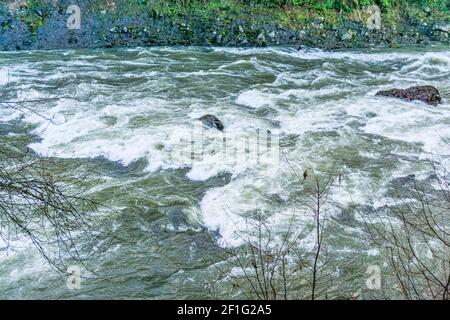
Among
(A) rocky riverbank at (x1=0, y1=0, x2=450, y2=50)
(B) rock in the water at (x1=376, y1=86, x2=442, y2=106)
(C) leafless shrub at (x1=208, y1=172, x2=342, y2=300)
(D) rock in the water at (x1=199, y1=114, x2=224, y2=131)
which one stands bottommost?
(C) leafless shrub at (x1=208, y1=172, x2=342, y2=300)

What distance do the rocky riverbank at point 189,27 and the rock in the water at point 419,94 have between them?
16.9ft

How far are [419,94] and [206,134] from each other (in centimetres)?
516

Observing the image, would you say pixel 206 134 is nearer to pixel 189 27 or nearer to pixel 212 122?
pixel 212 122

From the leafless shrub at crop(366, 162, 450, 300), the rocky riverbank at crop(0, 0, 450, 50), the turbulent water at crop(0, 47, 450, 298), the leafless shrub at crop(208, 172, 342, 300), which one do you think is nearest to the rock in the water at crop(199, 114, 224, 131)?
the turbulent water at crop(0, 47, 450, 298)

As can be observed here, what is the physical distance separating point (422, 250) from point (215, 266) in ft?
8.12

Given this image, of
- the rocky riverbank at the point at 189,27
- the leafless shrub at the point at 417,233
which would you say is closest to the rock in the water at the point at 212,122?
the leafless shrub at the point at 417,233

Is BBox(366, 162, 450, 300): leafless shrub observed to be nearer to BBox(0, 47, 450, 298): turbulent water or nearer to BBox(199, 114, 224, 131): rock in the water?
BBox(0, 47, 450, 298): turbulent water

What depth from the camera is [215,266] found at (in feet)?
17.8

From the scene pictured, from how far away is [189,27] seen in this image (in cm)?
1614

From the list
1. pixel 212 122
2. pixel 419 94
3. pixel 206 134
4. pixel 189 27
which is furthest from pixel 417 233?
pixel 189 27

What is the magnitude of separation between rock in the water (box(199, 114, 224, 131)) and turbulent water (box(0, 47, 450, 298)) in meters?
0.25

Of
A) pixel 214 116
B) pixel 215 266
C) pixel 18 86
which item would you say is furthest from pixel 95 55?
pixel 215 266

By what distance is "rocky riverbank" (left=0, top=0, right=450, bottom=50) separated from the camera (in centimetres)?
1568
